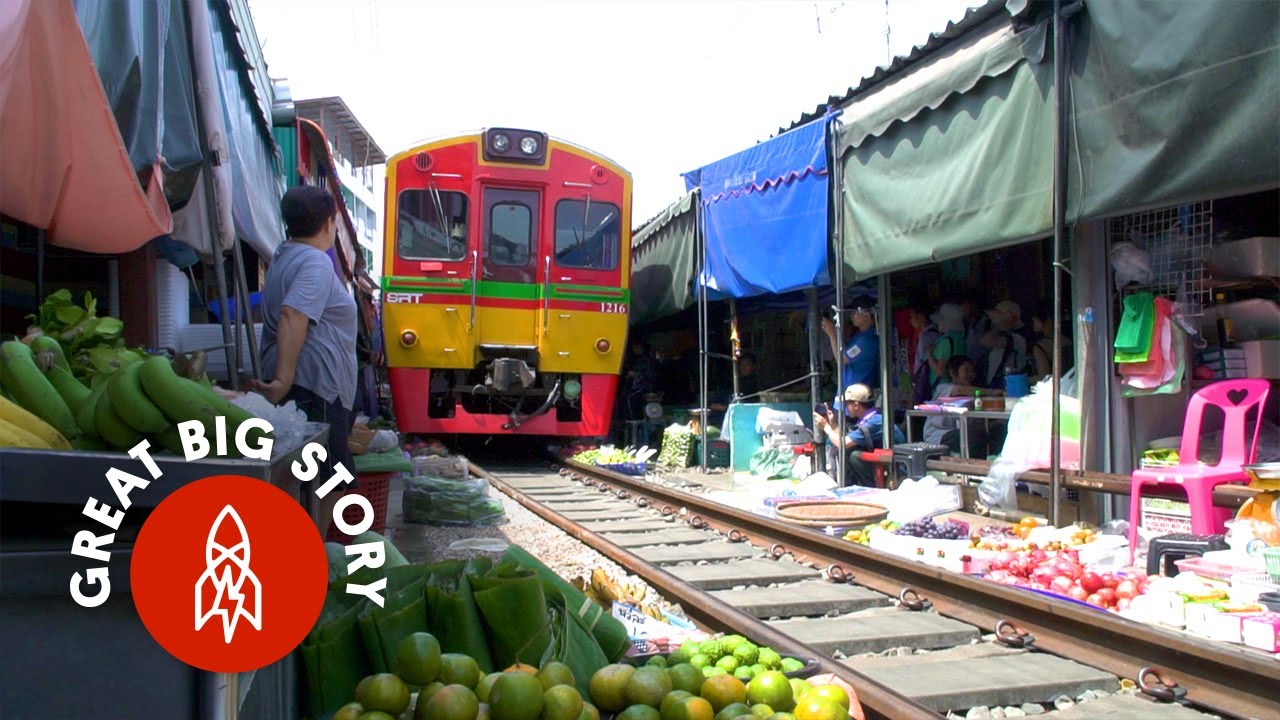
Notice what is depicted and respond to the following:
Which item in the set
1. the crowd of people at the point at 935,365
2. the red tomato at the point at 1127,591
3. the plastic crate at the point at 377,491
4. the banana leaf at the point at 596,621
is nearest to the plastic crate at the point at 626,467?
the crowd of people at the point at 935,365

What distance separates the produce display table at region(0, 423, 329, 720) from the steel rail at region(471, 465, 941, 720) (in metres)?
2.05

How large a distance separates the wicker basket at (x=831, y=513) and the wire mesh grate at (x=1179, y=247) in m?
2.28

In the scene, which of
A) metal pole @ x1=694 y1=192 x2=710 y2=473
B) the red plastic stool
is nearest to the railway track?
the red plastic stool

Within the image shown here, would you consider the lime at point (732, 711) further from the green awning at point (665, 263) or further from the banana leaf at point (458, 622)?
the green awning at point (665, 263)

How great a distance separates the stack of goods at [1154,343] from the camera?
575 centimetres

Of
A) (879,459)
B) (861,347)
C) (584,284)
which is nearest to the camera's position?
(879,459)

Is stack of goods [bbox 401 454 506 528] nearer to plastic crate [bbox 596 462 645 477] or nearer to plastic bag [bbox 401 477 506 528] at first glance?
plastic bag [bbox 401 477 506 528]

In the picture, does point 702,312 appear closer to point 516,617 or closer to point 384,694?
point 516,617

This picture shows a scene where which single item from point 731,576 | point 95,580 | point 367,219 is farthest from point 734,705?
point 367,219

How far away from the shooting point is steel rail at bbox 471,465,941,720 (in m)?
3.01

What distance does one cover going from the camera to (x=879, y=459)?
26.4 feet

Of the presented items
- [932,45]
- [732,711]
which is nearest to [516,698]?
[732,711]

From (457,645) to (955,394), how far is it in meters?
6.97

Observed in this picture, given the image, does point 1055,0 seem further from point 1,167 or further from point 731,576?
point 1,167
